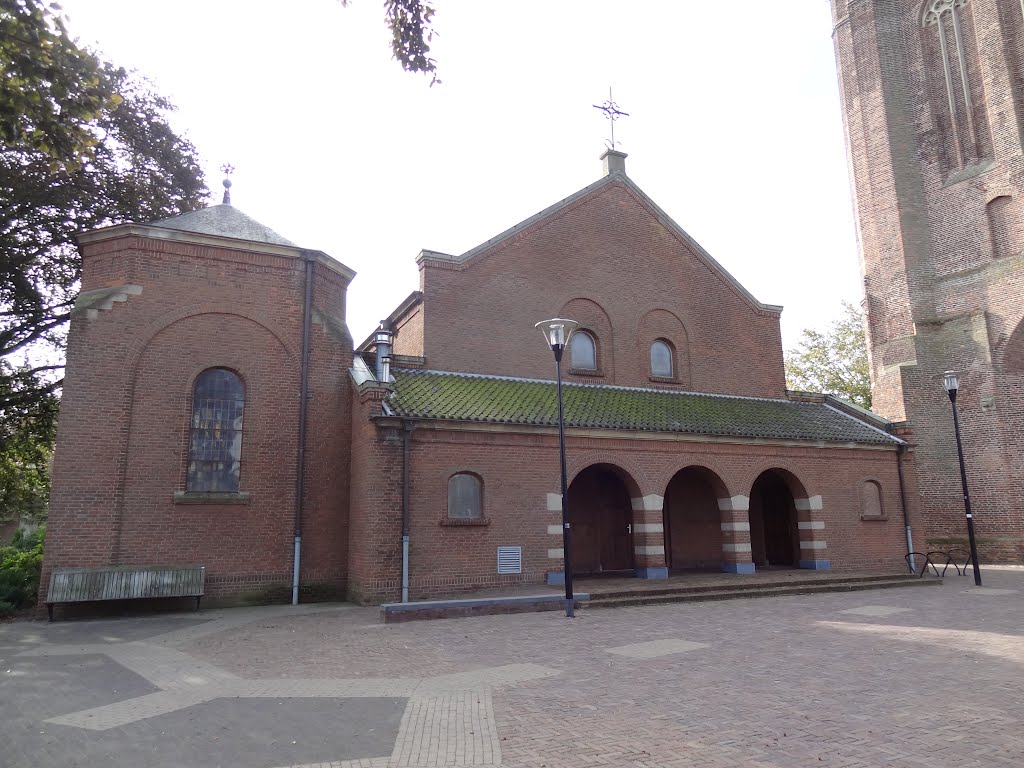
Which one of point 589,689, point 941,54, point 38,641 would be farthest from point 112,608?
point 941,54

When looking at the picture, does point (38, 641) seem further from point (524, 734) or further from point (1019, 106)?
point (1019, 106)

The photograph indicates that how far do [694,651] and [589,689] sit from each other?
9.09 feet

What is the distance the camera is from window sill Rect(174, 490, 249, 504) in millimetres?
15312

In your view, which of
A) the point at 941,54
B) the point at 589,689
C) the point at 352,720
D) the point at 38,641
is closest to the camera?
the point at 352,720

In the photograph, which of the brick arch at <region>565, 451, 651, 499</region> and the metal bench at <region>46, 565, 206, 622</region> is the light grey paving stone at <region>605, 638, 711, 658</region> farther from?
the metal bench at <region>46, 565, 206, 622</region>

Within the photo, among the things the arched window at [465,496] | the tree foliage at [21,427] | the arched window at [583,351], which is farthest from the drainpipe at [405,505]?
the tree foliage at [21,427]

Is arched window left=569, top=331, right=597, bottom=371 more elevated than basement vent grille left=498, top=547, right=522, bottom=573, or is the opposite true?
arched window left=569, top=331, right=597, bottom=371

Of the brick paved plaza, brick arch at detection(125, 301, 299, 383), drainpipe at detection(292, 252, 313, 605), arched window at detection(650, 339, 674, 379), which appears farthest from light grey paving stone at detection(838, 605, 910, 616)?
brick arch at detection(125, 301, 299, 383)

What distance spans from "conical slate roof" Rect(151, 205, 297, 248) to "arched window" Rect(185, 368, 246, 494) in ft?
12.3

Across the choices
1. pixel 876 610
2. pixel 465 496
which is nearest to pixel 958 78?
pixel 876 610

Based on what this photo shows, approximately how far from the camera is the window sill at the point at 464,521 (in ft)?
51.6

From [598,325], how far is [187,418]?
41.2 feet

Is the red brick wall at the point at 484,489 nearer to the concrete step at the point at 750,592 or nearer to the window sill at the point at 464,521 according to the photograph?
the window sill at the point at 464,521

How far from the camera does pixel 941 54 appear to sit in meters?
28.8
